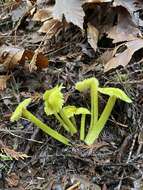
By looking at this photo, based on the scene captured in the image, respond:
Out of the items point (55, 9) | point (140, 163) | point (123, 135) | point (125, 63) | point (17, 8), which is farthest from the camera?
point (17, 8)

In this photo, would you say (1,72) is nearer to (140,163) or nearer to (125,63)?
(125,63)

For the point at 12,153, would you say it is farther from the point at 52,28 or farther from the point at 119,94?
the point at 52,28

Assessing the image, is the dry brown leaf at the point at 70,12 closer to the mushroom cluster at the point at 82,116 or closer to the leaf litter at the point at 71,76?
the leaf litter at the point at 71,76

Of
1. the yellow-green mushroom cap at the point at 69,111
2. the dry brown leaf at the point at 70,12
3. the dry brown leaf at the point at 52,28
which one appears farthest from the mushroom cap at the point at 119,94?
the dry brown leaf at the point at 52,28

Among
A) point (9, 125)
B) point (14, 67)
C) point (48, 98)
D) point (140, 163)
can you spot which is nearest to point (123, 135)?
point (140, 163)

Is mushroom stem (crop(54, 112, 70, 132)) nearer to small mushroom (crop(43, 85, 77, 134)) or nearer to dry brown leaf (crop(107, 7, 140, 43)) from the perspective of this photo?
small mushroom (crop(43, 85, 77, 134))

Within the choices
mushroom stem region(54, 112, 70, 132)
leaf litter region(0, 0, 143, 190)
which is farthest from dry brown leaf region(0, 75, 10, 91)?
mushroom stem region(54, 112, 70, 132)
